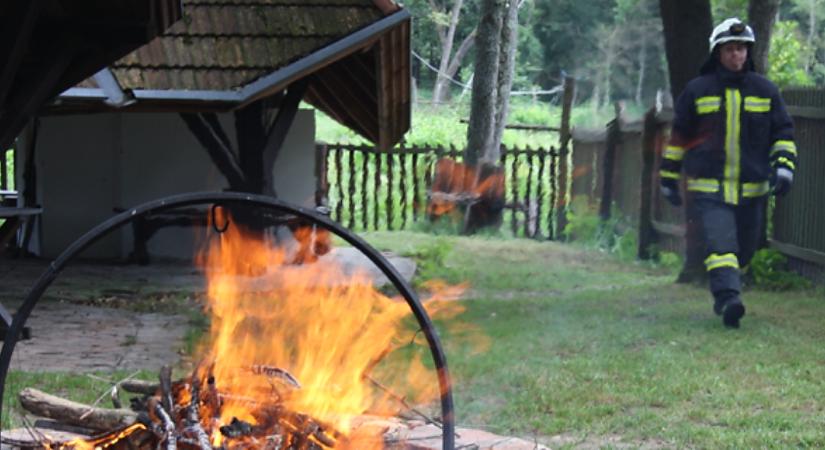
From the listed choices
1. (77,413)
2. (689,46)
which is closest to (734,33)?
(689,46)

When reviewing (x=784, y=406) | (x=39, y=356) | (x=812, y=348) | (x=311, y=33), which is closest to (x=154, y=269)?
(x=311, y=33)

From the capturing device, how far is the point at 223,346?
5.11 m

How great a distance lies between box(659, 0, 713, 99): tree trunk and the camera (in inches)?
518

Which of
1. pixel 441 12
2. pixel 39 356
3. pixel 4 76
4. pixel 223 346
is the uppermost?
pixel 441 12

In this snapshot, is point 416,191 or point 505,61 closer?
point 416,191

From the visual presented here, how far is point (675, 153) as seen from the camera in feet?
34.4

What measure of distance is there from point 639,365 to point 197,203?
4.94m

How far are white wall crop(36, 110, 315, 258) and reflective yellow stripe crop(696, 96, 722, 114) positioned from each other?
6.16 meters

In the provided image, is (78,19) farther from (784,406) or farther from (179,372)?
(784,406)

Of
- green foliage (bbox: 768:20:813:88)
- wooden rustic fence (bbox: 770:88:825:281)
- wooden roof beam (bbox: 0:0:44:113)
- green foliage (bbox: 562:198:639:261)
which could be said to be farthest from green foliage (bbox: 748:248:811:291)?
wooden roof beam (bbox: 0:0:44:113)

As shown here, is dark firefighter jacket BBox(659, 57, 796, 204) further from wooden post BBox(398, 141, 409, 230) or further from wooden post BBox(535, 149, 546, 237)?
wooden post BBox(398, 141, 409, 230)

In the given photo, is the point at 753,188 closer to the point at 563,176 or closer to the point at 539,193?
the point at 539,193

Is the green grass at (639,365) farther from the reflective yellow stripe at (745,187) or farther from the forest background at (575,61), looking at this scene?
the forest background at (575,61)

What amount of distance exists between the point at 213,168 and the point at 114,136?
1113mm
